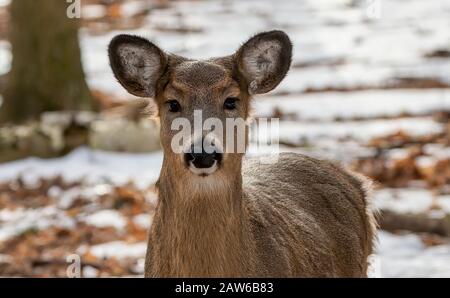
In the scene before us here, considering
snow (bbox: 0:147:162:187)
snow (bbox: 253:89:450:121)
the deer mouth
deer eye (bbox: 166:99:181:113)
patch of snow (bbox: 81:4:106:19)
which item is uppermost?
patch of snow (bbox: 81:4:106:19)

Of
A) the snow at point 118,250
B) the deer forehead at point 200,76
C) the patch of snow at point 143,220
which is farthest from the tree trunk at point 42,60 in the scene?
the deer forehead at point 200,76

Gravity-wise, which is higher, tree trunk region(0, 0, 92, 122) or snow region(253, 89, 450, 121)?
tree trunk region(0, 0, 92, 122)

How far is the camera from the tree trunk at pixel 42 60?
1438 cm

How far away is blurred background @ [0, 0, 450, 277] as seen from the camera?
970cm

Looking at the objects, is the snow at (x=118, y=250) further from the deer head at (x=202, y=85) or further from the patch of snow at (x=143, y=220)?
the deer head at (x=202, y=85)

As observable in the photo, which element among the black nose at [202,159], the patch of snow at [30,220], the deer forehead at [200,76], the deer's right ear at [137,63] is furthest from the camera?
the patch of snow at [30,220]

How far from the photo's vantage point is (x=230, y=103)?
5.69 metres

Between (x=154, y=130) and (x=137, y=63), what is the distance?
778 centimetres

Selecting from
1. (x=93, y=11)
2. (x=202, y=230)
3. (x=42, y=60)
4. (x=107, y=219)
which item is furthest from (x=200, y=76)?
(x=93, y=11)

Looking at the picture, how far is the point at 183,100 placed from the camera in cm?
561

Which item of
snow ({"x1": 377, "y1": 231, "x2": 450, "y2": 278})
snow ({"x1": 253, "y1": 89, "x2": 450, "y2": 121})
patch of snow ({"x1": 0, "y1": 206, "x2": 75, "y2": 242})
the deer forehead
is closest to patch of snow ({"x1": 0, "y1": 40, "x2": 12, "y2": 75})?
snow ({"x1": 253, "y1": 89, "x2": 450, "y2": 121})

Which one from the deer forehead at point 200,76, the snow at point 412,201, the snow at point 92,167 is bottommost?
→ the snow at point 412,201

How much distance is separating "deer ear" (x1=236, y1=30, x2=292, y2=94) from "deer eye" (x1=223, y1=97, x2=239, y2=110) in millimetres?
229

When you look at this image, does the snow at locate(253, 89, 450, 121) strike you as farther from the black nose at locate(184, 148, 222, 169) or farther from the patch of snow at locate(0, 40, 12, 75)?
the black nose at locate(184, 148, 222, 169)
